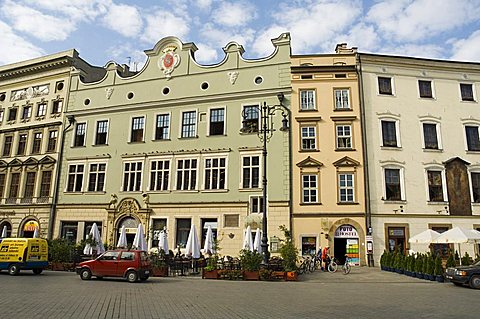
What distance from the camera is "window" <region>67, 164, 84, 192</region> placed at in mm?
33938

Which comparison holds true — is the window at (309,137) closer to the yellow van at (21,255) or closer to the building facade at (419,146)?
the building facade at (419,146)

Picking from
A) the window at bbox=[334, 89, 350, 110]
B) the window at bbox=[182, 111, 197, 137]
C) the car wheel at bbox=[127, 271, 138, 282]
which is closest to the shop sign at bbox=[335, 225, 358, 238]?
the window at bbox=[334, 89, 350, 110]

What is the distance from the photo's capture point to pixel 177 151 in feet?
103

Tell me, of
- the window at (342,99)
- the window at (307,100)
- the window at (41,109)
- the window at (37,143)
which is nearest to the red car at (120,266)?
the window at (307,100)

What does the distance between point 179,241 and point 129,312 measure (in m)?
20.1

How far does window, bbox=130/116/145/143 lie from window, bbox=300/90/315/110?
534 inches

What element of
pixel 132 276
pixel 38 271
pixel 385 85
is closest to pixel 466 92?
pixel 385 85

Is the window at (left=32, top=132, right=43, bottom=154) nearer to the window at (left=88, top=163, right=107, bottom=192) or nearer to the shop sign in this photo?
the window at (left=88, top=163, right=107, bottom=192)

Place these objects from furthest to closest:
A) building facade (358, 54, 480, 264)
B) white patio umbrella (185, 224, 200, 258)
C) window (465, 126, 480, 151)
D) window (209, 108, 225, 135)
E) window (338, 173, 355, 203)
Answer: window (209, 108, 225, 135) → window (465, 126, 480, 151) → window (338, 173, 355, 203) → building facade (358, 54, 480, 264) → white patio umbrella (185, 224, 200, 258)

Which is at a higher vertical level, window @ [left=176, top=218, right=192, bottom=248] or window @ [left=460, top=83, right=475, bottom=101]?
window @ [left=460, top=83, right=475, bottom=101]

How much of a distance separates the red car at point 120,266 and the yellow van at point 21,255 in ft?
13.7

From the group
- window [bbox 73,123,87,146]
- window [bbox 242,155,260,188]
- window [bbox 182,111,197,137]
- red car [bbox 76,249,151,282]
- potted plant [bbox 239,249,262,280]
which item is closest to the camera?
red car [bbox 76,249,151,282]

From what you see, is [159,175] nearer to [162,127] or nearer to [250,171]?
[162,127]

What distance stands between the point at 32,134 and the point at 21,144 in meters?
1.74
